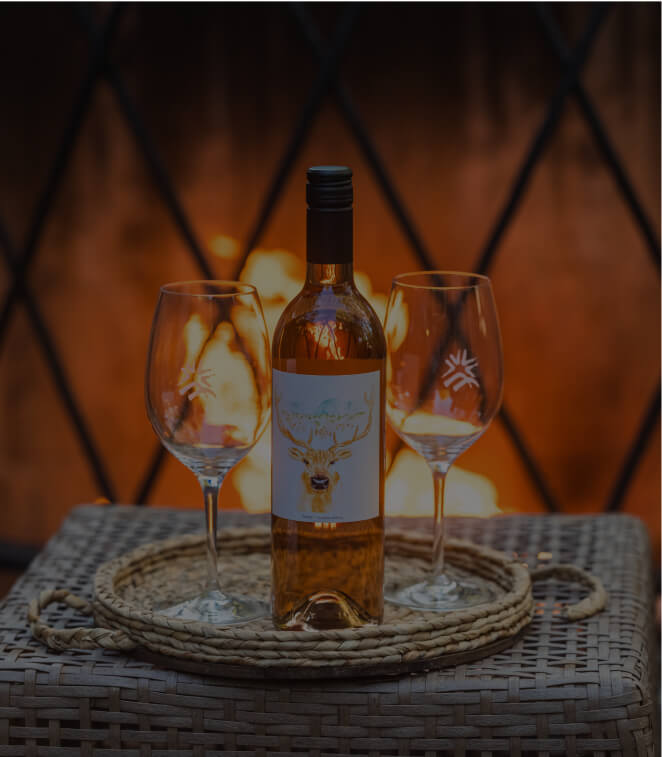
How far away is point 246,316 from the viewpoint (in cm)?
63

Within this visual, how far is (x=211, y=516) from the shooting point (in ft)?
2.18

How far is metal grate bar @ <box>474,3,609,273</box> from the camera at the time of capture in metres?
1.23

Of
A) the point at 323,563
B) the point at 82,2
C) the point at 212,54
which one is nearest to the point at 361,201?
the point at 212,54

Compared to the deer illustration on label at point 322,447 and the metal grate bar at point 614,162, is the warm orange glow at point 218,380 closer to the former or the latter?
the deer illustration on label at point 322,447

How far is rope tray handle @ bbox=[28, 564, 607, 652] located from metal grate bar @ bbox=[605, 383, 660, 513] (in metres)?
0.58

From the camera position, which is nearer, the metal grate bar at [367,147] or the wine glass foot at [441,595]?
the wine glass foot at [441,595]

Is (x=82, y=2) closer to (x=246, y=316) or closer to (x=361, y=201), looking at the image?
(x=361, y=201)

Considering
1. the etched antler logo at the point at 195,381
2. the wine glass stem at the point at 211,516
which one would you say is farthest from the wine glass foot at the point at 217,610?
the etched antler logo at the point at 195,381

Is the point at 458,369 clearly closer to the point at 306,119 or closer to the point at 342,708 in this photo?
the point at 342,708

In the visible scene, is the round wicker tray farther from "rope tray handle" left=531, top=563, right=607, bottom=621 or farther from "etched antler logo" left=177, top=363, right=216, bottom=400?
"etched antler logo" left=177, top=363, right=216, bottom=400

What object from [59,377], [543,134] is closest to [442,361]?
[543,134]

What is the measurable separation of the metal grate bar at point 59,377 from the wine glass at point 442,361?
2.87 ft

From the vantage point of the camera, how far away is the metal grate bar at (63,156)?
4.45ft

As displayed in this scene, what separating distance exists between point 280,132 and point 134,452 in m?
0.46
